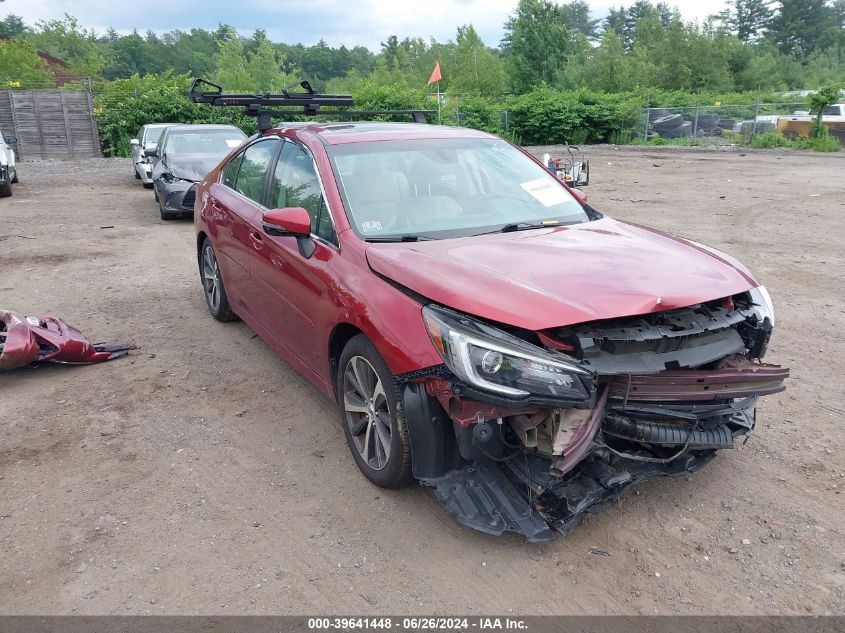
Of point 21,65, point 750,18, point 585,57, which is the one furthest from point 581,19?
point 21,65

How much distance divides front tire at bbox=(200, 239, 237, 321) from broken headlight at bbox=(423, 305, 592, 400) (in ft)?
11.1

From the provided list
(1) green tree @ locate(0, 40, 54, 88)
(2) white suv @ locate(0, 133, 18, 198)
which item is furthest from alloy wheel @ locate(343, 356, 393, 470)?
(1) green tree @ locate(0, 40, 54, 88)

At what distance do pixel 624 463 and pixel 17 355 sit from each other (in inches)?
161

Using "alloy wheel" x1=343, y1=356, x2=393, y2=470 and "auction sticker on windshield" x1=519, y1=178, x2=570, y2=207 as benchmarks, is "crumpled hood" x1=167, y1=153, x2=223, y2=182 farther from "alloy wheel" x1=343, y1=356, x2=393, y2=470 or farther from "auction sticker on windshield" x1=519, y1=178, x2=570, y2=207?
"alloy wheel" x1=343, y1=356, x2=393, y2=470

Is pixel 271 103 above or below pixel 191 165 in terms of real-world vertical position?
above

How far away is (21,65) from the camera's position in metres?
37.6

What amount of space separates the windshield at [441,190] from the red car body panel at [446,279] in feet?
0.36

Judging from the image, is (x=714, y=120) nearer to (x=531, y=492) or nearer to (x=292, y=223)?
(x=292, y=223)

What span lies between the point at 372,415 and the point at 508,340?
0.94 m

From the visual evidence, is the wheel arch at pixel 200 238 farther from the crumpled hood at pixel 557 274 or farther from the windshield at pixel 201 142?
the windshield at pixel 201 142

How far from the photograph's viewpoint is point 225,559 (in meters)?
2.91

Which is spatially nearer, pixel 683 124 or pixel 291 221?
pixel 291 221

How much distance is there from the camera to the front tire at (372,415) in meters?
3.07

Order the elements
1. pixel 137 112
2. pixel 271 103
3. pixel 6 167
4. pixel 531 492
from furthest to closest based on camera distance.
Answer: pixel 137 112 → pixel 6 167 → pixel 271 103 → pixel 531 492
